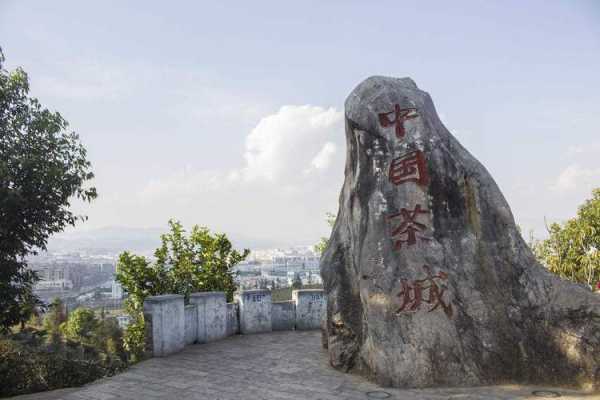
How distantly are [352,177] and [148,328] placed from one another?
18.6 feet

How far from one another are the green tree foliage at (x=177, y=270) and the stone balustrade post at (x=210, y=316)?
2440 millimetres

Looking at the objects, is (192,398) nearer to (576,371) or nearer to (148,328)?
(148,328)

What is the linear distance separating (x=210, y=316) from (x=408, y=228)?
21.4ft

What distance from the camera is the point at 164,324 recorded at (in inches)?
429

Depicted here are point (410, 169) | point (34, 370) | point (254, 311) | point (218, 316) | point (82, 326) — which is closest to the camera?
point (410, 169)

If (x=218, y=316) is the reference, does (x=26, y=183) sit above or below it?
above

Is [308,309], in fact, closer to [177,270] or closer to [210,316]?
[210,316]

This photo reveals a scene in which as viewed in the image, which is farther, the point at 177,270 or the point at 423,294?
the point at 177,270

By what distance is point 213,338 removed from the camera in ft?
41.4

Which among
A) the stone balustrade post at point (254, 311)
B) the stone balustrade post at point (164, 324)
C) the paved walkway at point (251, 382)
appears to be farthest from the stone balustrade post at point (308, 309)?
the stone balustrade post at point (164, 324)

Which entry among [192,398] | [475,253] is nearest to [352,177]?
[475,253]

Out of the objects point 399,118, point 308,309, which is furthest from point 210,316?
point 399,118

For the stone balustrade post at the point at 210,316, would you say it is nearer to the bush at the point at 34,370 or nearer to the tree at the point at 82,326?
the bush at the point at 34,370

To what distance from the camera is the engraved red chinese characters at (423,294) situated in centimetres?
812
